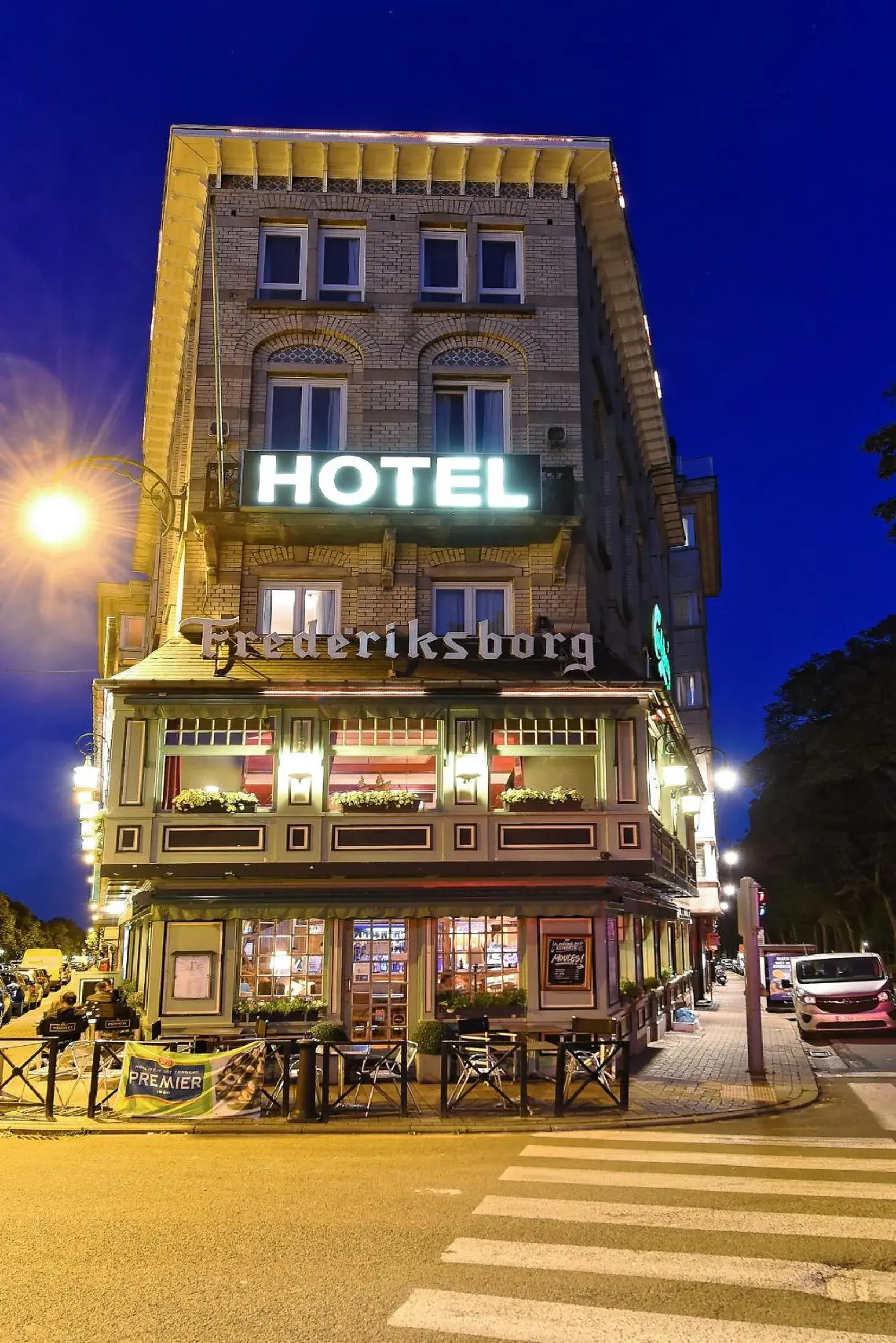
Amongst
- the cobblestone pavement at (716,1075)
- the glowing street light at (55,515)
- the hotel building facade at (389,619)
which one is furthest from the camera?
the hotel building facade at (389,619)

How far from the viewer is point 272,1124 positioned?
44.8 ft

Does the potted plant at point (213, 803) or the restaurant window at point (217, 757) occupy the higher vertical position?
the restaurant window at point (217, 757)

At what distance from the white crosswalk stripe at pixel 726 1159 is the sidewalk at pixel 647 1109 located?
5.63 ft

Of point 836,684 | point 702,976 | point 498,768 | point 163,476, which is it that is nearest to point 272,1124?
point 498,768

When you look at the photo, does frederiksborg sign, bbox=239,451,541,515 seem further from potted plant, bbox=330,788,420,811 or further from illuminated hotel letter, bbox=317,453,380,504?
potted plant, bbox=330,788,420,811

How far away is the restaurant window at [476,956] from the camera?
61.8 feet

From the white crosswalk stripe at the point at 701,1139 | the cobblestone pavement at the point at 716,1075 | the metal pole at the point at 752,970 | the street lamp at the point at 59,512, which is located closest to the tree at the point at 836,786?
the cobblestone pavement at the point at 716,1075

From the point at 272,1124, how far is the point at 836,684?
40531 mm

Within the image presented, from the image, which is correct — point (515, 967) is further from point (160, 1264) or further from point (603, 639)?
point (160, 1264)

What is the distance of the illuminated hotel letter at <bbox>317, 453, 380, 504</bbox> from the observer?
64.7 ft

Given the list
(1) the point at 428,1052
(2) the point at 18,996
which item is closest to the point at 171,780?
(1) the point at 428,1052

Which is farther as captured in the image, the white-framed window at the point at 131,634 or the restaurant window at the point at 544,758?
the white-framed window at the point at 131,634

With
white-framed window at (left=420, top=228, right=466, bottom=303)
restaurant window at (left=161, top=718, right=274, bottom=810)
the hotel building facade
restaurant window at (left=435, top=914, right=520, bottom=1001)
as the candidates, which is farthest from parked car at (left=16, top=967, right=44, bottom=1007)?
white-framed window at (left=420, top=228, right=466, bottom=303)

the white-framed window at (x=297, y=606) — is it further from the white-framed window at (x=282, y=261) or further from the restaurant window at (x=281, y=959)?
the white-framed window at (x=282, y=261)
